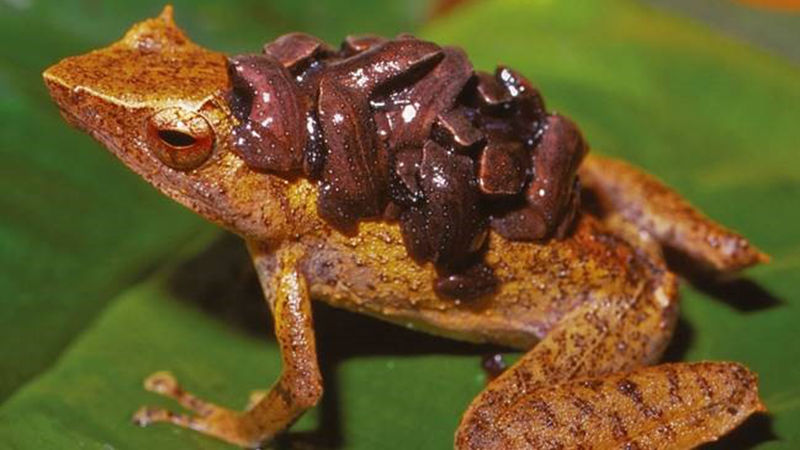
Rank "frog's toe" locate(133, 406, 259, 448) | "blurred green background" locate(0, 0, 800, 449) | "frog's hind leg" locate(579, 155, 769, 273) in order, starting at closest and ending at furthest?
"frog's toe" locate(133, 406, 259, 448) < "blurred green background" locate(0, 0, 800, 449) < "frog's hind leg" locate(579, 155, 769, 273)

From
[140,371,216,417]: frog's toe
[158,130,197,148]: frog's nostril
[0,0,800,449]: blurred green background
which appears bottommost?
[140,371,216,417]: frog's toe

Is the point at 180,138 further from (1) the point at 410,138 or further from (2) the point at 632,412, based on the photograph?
(2) the point at 632,412

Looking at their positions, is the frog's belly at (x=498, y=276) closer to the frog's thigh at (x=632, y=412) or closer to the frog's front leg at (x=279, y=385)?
the frog's front leg at (x=279, y=385)

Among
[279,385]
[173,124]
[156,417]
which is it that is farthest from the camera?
[156,417]

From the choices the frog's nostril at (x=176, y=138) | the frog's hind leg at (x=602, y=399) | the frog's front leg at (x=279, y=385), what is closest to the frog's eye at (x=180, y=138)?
the frog's nostril at (x=176, y=138)

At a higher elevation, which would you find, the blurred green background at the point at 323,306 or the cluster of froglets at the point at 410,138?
the cluster of froglets at the point at 410,138

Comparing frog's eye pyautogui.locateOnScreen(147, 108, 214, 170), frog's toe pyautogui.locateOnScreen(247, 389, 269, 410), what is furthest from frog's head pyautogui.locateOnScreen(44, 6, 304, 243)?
frog's toe pyautogui.locateOnScreen(247, 389, 269, 410)

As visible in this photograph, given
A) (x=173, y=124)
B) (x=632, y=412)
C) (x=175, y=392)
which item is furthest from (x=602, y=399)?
(x=173, y=124)

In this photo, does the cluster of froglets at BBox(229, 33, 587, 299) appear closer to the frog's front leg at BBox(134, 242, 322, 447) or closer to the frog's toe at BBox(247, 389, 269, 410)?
the frog's front leg at BBox(134, 242, 322, 447)
